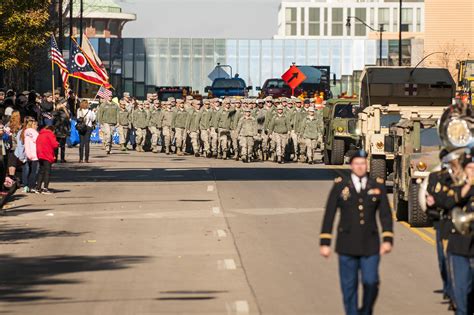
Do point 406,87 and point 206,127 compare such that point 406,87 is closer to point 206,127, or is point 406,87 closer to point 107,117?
point 206,127

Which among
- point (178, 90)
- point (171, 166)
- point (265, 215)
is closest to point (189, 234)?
point (265, 215)

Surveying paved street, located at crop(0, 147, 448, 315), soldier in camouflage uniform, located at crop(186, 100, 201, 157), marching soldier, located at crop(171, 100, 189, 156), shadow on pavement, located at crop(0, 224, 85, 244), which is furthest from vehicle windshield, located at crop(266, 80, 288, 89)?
shadow on pavement, located at crop(0, 224, 85, 244)

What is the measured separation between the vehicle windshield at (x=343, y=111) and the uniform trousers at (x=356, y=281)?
32.7 meters

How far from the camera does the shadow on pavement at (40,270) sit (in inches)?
635

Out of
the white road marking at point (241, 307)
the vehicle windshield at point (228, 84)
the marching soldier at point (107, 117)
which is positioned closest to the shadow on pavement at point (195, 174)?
the marching soldier at point (107, 117)

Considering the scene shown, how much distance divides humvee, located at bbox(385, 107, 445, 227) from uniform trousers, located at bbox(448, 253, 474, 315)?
32.7 feet

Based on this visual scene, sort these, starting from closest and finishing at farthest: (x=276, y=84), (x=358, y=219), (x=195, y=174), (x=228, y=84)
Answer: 1. (x=358, y=219)
2. (x=195, y=174)
3. (x=228, y=84)
4. (x=276, y=84)

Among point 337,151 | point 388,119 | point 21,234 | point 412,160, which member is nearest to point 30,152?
point 388,119

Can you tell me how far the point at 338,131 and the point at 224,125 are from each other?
23.5 ft

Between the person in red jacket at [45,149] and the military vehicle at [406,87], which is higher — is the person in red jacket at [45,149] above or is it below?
below

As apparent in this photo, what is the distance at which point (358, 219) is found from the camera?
12.8 m

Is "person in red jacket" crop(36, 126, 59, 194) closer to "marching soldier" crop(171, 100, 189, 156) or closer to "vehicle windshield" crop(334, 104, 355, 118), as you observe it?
"vehicle windshield" crop(334, 104, 355, 118)

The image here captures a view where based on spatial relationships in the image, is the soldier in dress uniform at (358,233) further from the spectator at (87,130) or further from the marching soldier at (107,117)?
the marching soldier at (107,117)

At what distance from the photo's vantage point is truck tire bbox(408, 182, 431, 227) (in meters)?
24.0
